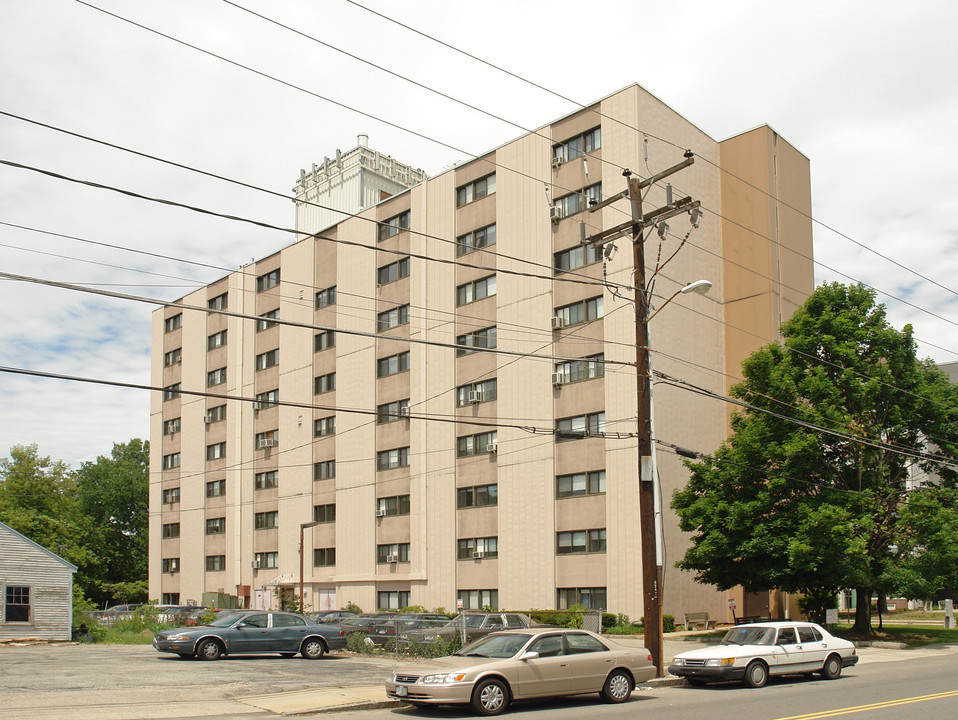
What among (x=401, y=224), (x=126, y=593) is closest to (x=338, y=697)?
(x=401, y=224)

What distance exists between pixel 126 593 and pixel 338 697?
7014 centimetres

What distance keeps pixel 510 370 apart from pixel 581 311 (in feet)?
15.5

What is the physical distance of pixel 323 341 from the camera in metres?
54.5

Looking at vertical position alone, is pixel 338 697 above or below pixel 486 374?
below

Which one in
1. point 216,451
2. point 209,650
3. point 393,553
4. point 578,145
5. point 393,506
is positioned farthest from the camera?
point 216,451

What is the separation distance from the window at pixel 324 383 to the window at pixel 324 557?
30.1ft

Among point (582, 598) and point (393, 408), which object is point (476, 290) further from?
point (582, 598)

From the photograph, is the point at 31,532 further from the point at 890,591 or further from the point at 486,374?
the point at 890,591

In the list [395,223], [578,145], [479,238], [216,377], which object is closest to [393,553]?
[479,238]

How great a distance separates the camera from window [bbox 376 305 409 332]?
49562mm

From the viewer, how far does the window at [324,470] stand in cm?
5267

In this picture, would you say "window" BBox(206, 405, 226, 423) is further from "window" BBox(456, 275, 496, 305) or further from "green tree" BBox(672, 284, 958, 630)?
"green tree" BBox(672, 284, 958, 630)

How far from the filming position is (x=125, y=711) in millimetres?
14836

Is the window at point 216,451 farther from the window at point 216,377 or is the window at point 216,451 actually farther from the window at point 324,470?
the window at point 324,470
